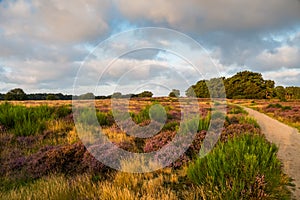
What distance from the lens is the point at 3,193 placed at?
16.5ft

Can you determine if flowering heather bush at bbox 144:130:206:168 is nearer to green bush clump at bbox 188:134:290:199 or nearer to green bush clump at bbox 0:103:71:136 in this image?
green bush clump at bbox 188:134:290:199

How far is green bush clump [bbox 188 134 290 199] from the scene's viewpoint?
400 centimetres

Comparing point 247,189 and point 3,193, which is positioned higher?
point 247,189

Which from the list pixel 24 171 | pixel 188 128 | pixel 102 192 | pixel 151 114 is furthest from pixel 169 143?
pixel 151 114

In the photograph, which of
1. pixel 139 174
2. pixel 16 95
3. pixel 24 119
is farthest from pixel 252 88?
pixel 139 174

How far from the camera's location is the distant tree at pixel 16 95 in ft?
214

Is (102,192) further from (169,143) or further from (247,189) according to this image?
(169,143)

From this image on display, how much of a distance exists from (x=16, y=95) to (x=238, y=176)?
74579mm

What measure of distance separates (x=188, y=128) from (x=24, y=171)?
5.46m

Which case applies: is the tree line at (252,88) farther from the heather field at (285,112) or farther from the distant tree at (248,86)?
the heather field at (285,112)

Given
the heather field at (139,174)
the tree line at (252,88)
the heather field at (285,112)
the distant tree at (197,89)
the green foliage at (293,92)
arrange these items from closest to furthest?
the heather field at (139,174), the distant tree at (197,89), the heather field at (285,112), the tree line at (252,88), the green foliage at (293,92)

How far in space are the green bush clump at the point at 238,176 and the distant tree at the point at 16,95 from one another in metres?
70.0

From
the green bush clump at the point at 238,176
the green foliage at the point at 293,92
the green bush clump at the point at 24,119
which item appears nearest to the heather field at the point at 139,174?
the green bush clump at the point at 238,176

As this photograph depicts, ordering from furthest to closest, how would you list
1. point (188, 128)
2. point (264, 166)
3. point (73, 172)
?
point (188, 128) < point (73, 172) < point (264, 166)
